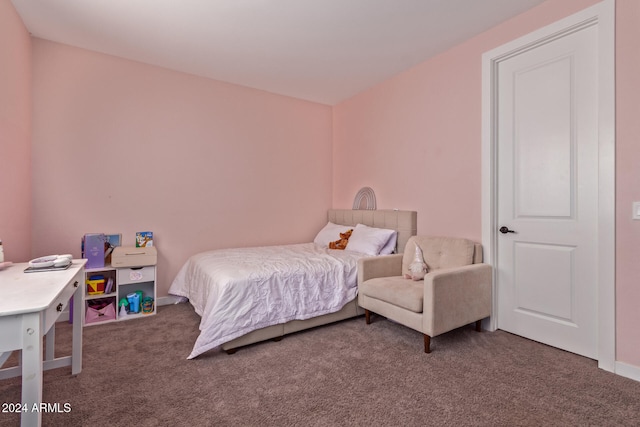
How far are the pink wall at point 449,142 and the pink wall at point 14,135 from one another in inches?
135

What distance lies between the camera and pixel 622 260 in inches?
76.4

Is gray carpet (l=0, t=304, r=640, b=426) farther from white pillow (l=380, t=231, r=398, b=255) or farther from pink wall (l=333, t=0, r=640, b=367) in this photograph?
white pillow (l=380, t=231, r=398, b=255)

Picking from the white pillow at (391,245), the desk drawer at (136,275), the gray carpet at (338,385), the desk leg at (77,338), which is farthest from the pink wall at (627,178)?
the desk drawer at (136,275)

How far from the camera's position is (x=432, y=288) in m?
2.17

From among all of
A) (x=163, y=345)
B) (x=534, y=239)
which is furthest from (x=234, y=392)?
(x=534, y=239)

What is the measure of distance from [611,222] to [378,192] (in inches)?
87.7

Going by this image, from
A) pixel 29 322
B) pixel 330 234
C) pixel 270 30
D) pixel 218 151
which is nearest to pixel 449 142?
pixel 330 234

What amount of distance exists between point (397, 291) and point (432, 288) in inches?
13.0

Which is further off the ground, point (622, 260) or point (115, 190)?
point (115, 190)

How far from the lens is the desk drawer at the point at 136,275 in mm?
2916

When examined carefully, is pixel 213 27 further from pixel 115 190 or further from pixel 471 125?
pixel 471 125

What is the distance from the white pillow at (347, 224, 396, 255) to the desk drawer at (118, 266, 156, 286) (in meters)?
2.08

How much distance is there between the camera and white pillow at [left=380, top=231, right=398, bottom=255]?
131 inches

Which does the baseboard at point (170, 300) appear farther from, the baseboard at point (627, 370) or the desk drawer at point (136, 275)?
the baseboard at point (627, 370)
